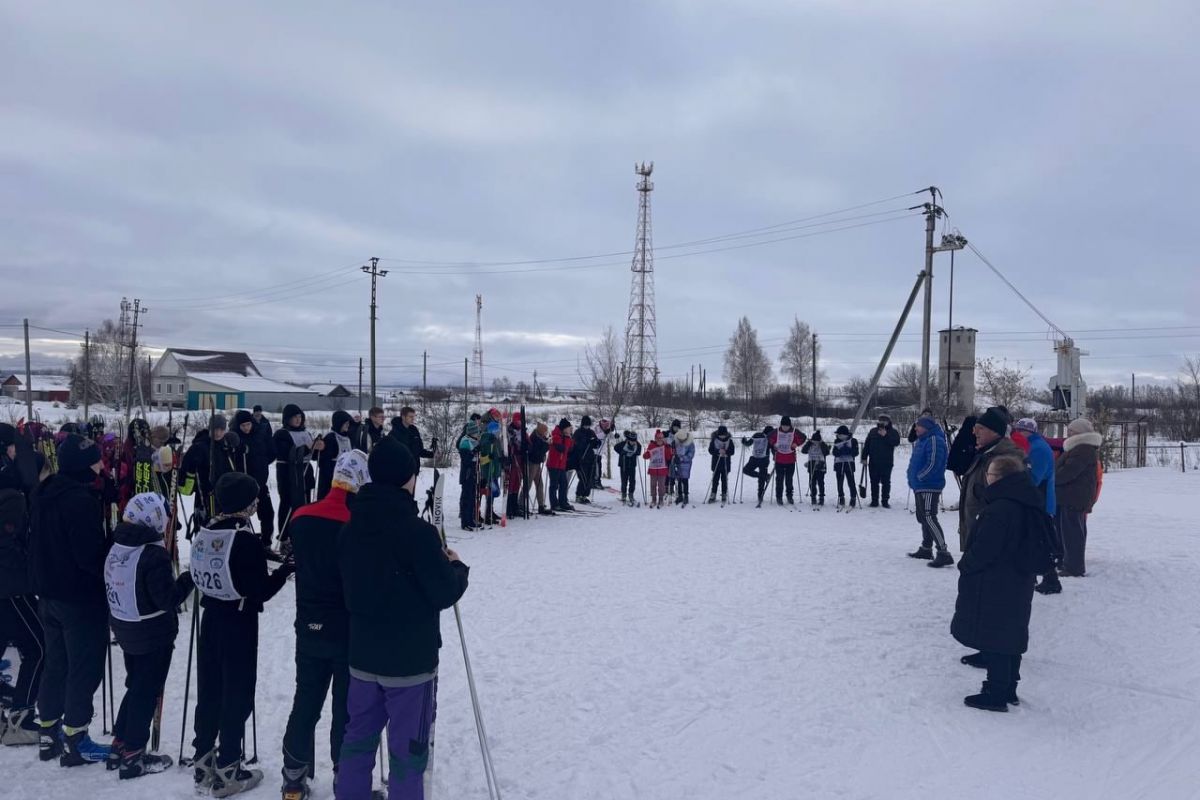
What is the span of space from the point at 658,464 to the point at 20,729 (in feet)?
38.6

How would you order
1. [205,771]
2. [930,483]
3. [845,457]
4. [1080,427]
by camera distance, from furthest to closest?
1. [845,457]
2. [930,483]
3. [1080,427]
4. [205,771]

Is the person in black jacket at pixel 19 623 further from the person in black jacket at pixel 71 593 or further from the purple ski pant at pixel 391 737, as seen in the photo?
the purple ski pant at pixel 391 737

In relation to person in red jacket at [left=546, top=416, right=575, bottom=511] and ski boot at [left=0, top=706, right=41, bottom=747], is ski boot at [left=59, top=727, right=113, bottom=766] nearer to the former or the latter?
ski boot at [left=0, top=706, right=41, bottom=747]

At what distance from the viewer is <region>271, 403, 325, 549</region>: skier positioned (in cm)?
870

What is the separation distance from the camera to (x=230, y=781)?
3805 mm

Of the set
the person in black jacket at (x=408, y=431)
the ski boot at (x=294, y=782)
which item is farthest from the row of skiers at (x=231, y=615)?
the person in black jacket at (x=408, y=431)

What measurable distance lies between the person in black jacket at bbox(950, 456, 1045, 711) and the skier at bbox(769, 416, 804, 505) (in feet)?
31.9

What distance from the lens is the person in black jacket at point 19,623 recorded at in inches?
174

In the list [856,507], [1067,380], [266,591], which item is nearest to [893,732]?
[266,591]

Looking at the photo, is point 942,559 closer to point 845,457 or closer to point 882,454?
point 882,454

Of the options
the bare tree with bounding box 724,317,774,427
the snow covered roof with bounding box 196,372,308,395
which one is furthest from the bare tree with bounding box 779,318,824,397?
the snow covered roof with bounding box 196,372,308,395

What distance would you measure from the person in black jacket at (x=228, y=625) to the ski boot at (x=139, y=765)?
31 centimetres

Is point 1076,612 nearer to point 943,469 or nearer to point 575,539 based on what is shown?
point 943,469

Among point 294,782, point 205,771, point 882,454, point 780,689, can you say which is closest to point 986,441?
point 780,689
